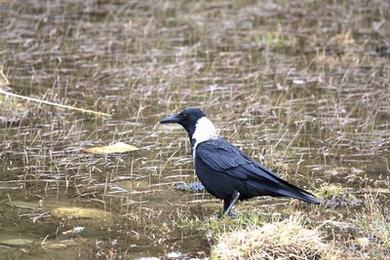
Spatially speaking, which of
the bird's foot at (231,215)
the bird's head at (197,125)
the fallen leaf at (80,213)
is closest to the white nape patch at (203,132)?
the bird's head at (197,125)

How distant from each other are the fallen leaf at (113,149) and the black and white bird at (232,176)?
154 cm

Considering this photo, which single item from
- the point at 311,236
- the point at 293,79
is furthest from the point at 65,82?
the point at 311,236

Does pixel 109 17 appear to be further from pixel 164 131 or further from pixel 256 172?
pixel 256 172

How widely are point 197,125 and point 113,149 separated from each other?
1.48 meters

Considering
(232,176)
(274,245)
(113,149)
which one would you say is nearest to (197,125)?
(232,176)

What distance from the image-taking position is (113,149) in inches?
291

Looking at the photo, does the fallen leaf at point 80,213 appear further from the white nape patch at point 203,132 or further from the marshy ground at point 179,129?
the white nape patch at point 203,132

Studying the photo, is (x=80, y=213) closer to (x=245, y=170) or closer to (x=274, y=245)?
(x=245, y=170)

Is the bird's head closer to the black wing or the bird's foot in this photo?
the black wing

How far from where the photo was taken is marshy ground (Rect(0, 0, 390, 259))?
5293mm

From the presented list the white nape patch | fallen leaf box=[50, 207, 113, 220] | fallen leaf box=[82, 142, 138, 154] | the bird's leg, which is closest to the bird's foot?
the bird's leg

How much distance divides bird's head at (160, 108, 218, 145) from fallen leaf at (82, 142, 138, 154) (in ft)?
4.03

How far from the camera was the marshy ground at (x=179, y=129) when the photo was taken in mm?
5293

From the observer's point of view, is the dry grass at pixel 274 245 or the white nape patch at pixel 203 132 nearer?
the dry grass at pixel 274 245
